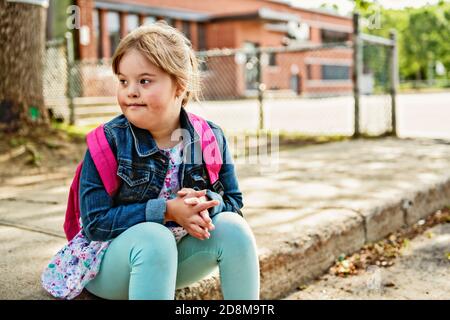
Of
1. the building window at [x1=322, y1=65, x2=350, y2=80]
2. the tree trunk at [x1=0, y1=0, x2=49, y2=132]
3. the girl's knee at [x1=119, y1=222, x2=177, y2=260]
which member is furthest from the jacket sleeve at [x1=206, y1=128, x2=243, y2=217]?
the building window at [x1=322, y1=65, x2=350, y2=80]

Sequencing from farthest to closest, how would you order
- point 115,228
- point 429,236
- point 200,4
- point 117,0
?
point 200,4 < point 117,0 < point 429,236 < point 115,228

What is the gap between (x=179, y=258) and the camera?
1.95m

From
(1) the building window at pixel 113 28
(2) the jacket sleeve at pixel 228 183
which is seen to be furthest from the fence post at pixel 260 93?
(1) the building window at pixel 113 28

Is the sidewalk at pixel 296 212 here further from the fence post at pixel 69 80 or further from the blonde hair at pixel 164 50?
the fence post at pixel 69 80

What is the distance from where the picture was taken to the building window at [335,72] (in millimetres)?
31750

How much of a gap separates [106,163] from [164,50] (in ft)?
1.34

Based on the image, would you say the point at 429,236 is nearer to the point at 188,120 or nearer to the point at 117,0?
the point at 188,120

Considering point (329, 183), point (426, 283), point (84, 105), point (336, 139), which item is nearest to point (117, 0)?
point (84, 105)

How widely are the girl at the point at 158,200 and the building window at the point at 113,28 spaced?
1821 cm

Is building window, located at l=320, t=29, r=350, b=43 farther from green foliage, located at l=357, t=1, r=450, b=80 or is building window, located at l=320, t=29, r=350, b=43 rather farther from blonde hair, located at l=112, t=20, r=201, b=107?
blonde hair, located at l=112, t=20, r=201, b=107

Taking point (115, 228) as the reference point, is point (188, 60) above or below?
above

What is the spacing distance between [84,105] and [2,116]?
7301mm

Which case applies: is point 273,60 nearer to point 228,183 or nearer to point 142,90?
point 228,183

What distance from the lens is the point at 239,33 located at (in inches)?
971
